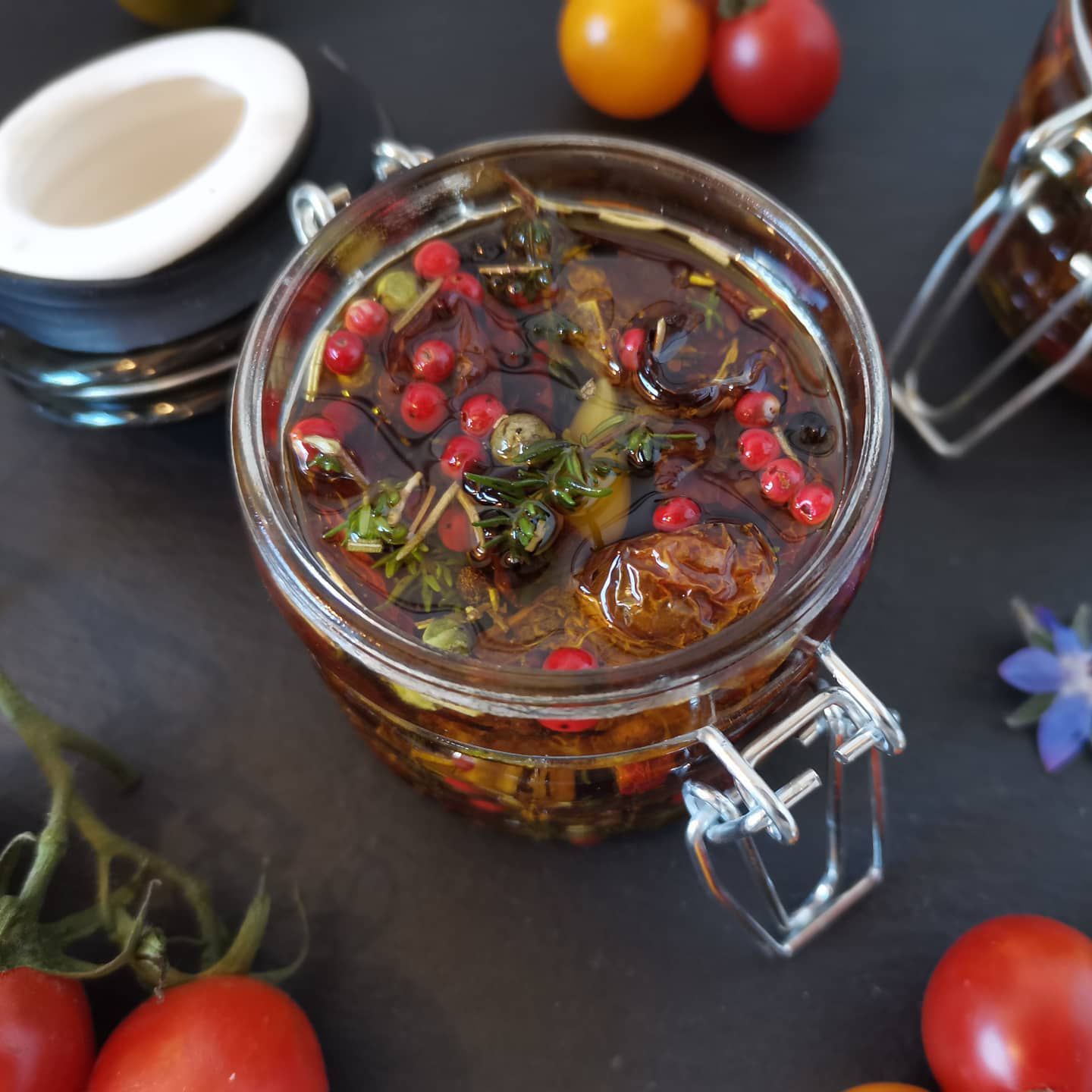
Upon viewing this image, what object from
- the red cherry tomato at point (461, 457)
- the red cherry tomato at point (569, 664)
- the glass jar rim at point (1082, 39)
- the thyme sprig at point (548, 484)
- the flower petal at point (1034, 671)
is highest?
the glass jar rim at point (1082, 39)

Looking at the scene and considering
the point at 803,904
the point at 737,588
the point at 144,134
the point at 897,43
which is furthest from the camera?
the point at 897,43

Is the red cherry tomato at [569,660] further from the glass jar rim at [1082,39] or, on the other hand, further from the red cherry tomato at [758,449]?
the glass jar rim at [1082,39]

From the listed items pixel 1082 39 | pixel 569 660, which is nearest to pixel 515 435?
pixel 569 660

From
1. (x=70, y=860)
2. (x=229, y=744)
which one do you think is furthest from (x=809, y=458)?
(x=70, y=860)

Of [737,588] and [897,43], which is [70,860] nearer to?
[737,588]

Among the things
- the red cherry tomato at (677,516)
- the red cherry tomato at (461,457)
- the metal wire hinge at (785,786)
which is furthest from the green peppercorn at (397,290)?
the metal wire hinge at (785,786)

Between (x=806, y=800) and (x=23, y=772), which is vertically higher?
(x=806, y=800)

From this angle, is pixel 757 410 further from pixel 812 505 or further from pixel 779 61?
pixel 779 61
